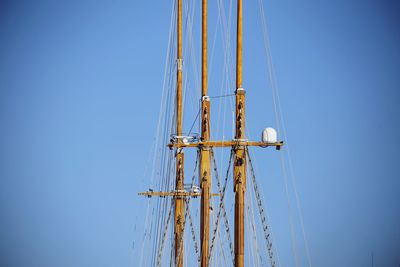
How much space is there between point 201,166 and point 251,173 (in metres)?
4.00

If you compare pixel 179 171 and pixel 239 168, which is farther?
pixel 179 171

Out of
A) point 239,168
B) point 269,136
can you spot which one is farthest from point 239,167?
point 269,136

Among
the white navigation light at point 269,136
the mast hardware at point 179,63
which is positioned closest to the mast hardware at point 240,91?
the white navigation light at point 269,136

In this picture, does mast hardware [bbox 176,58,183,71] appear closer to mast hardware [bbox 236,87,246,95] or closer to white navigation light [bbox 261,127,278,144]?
mast hardware [bbox 236,87,246,95]

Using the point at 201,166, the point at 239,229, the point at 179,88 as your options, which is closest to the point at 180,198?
the point at 179,88

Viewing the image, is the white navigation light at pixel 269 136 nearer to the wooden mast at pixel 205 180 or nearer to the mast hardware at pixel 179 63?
the wooden mast at pixel 205 180

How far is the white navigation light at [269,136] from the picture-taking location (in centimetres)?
4581

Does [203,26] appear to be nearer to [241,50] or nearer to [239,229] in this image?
[241,50]

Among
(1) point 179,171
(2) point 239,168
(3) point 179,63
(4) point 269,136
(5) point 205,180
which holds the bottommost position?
(5) point 205,180

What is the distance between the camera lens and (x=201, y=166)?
48.7 meters

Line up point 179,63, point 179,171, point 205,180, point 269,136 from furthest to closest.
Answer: point 179,171 < point 179,63 < point 205,180 < point 269,136

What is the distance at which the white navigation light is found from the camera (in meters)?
45.8

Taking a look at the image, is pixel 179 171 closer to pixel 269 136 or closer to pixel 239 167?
pixel 239 167

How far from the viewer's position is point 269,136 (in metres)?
45.9
